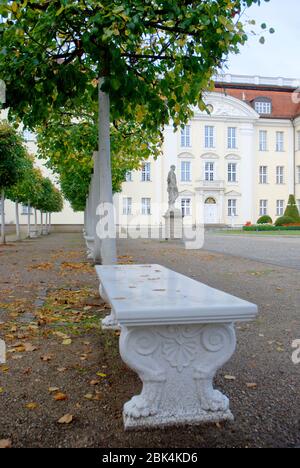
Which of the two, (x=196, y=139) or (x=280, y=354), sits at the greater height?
(x=196, y=139)

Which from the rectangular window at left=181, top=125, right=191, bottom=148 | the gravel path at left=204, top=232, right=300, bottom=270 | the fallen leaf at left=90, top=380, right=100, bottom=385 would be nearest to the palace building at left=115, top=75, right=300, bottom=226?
the rectangular window at left=181, top=125, right=191, bottom=148

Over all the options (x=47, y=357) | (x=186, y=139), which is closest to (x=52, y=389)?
(x=47, y=357)

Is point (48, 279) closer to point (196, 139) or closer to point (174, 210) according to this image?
point (174, 210)

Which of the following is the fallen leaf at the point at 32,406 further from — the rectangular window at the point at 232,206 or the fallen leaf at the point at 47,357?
the rectangular window at the point at 232,206

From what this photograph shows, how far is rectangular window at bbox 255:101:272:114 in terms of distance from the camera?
48625 mm

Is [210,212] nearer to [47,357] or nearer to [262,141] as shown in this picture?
[262,141]

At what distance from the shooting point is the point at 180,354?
2.49m

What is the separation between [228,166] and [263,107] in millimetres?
7902

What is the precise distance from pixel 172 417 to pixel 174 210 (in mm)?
22161

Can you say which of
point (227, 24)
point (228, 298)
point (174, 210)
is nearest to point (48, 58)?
point (227, 24)

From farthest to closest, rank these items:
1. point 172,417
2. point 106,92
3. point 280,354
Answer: point 106,92
point 280,354
point 172,417

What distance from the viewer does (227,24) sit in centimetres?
452

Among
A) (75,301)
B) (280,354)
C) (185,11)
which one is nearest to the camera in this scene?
(280,354)

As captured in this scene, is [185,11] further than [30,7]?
No
